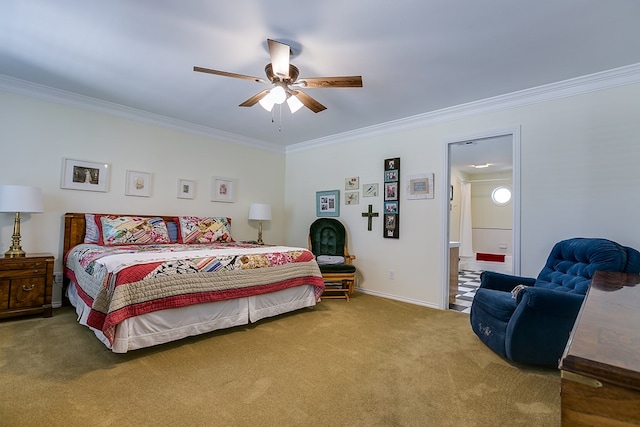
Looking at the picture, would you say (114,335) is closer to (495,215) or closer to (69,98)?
(69,98)

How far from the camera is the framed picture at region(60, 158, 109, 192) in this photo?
3.62m

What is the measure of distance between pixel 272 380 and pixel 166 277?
3.79ft

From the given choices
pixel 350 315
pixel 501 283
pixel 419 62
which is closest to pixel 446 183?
pixel 501 283

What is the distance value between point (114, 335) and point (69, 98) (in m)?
3.00

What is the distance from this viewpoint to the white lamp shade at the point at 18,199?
9.84ft

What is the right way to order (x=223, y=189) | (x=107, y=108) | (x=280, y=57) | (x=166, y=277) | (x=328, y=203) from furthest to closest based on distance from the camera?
1. (x=328, y=203)
2. (x=223, y=189)
3. (x=107, y=108)
4. (x=166, y=277)
5. (x=280, y=57)

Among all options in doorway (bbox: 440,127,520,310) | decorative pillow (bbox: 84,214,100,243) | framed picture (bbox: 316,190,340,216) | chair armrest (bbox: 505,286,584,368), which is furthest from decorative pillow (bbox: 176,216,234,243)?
chair armrest (bbox: 505,286,584,368)

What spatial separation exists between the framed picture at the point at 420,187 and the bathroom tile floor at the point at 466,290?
1452 mm

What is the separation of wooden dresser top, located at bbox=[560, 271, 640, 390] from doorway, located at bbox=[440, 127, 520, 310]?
2.71 meters

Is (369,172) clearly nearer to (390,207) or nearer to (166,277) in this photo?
(390,207)

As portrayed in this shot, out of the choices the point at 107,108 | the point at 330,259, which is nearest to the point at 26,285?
the point at 107,108

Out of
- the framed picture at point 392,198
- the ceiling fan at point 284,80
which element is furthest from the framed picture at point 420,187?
the ceiling fan at point 284,80

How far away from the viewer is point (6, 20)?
227cm

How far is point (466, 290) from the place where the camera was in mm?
5059
